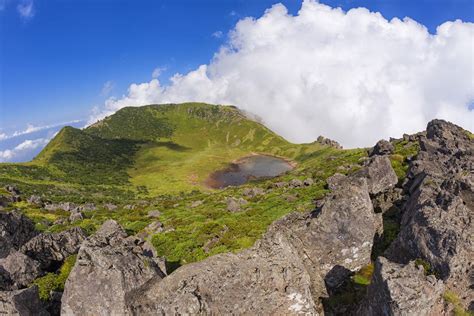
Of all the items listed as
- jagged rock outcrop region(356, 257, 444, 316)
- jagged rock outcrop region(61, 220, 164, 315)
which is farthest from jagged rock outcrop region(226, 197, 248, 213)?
jagged rock outcrop region(356, 257, 444, 316)

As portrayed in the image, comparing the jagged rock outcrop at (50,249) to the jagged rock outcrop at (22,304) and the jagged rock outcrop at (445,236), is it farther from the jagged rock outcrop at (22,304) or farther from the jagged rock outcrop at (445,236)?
the jagged rock outcrop at (445,236)

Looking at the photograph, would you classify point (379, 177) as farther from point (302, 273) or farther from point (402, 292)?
point (402, 292)

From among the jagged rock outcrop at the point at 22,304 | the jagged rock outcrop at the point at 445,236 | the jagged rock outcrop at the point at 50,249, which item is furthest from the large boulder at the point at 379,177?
the jagged rock outcrop at the point at 22,304

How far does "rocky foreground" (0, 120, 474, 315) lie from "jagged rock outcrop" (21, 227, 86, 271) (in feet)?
9.50

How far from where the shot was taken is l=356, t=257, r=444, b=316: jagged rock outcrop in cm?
1477

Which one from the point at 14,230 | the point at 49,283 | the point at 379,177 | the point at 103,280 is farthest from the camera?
the point at 379,177

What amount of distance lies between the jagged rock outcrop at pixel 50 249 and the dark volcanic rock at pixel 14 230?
559cm

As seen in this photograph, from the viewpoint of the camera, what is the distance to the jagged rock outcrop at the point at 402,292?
48.5 feet

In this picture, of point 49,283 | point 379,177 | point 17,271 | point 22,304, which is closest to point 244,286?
point 22,304

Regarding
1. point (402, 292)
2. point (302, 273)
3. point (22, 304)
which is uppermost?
point (402, 292)

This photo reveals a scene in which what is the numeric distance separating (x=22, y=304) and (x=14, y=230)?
78.6 ft

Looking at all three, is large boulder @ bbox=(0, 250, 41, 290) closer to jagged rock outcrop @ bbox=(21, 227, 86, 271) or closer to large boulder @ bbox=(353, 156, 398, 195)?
jagged rock outcrop @ bbox=(21, 227, 86, 271)

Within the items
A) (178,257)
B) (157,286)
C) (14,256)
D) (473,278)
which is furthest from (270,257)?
(14,256)

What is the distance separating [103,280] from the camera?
18.4 meters
